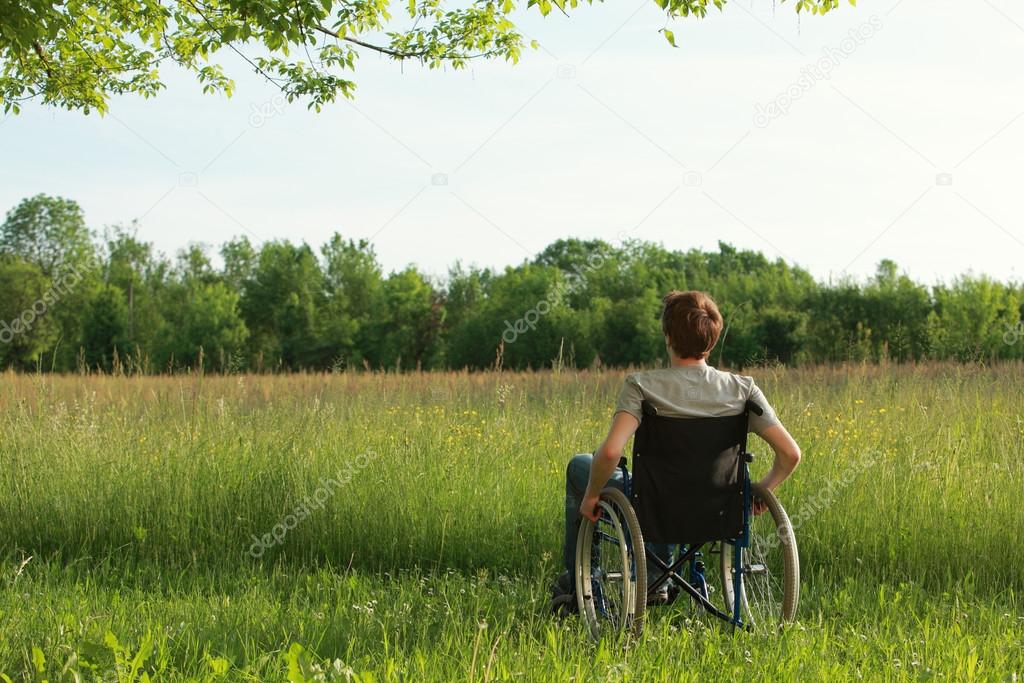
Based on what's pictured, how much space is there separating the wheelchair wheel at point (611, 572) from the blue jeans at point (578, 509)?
0.10 meters

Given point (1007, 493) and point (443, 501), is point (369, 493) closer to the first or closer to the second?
point (443, 501)

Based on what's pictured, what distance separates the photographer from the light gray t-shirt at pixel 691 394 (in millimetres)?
3400

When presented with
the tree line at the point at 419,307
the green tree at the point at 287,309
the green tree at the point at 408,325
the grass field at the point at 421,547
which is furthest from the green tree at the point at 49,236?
the grass field at the point at 421,547

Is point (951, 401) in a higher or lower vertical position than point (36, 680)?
higher

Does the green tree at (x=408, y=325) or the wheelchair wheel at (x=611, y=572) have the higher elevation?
the green tree at (x=408, y=325)

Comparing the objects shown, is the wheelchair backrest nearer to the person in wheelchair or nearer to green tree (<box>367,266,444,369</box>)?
the person in wheelchair

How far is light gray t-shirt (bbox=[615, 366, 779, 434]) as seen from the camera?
340 centimetres

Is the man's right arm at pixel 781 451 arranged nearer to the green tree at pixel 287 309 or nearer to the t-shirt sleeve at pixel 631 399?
the t-shirt sleeve at pixel 631 399

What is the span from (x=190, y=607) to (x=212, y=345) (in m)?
39.9

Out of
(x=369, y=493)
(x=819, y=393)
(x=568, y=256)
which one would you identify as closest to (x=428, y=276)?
(x=568, y=256)

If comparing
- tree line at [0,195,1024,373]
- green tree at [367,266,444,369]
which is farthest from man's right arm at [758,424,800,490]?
green tree at [367,266,444,369]

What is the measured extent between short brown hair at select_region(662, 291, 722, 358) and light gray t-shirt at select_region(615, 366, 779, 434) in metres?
0.08

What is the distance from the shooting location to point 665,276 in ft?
119

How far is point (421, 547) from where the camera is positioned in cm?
549
